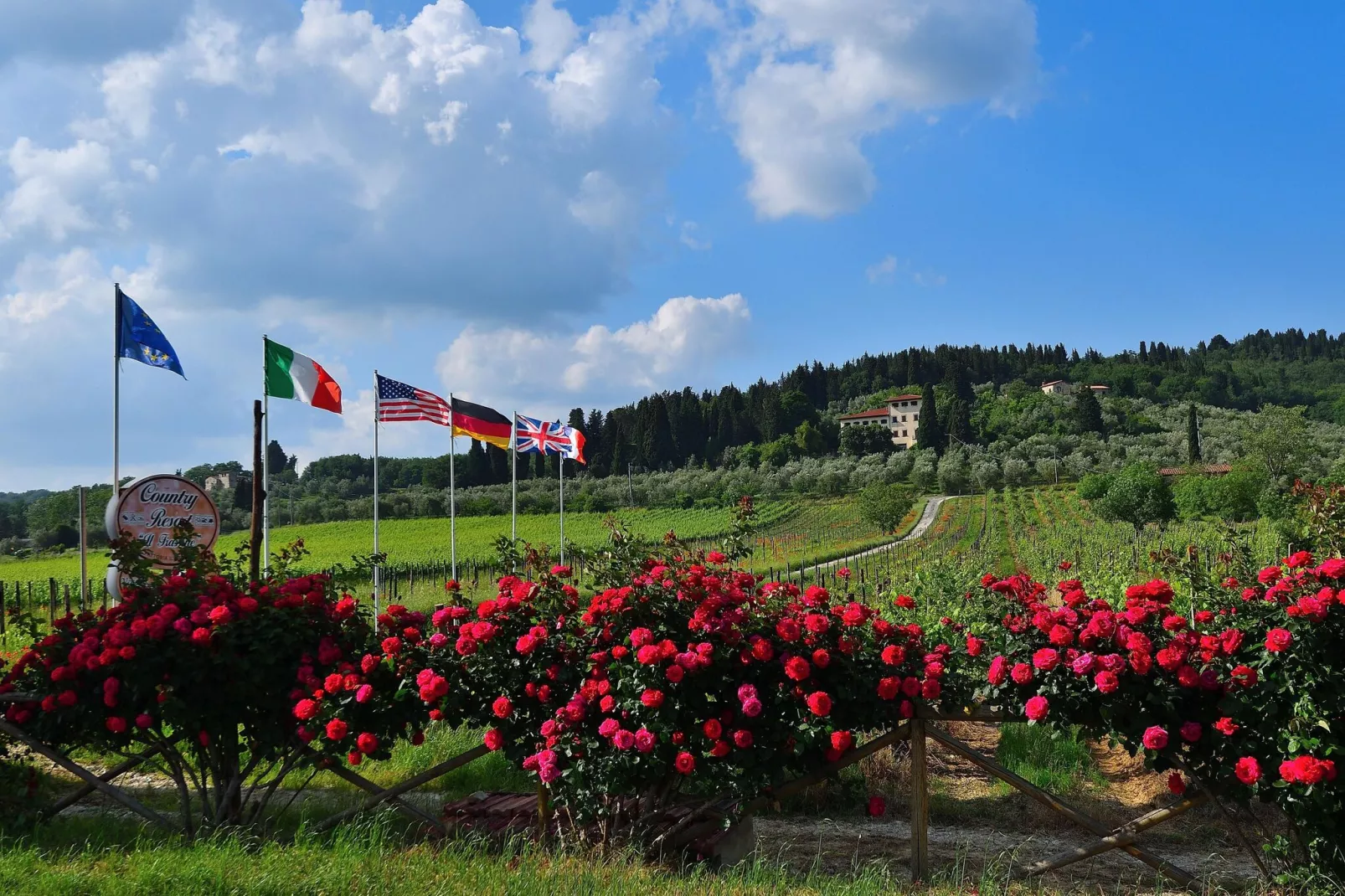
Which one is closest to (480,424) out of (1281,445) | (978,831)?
(978,831)

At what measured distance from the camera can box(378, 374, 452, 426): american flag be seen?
58.3 feet

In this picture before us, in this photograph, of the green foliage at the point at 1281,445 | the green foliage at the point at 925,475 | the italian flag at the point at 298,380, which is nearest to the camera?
the italian flag at the point at 298,380

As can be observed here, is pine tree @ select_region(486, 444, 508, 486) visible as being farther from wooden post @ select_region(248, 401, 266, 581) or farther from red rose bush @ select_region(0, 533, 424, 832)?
red rose bush @ select_region(0, 533, 424, 832)

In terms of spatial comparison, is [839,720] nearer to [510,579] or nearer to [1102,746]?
[510,579]

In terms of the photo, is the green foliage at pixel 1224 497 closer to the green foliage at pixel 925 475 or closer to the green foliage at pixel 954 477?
the green foliage at pixel 954 477

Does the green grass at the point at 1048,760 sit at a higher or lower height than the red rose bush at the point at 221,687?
lower

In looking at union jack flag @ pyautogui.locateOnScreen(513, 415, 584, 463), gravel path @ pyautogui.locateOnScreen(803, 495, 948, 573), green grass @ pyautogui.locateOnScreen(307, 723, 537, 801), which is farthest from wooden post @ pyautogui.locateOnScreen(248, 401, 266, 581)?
gravel path @ pyautogui.locateOnScreen(803, 495, 948, 573)

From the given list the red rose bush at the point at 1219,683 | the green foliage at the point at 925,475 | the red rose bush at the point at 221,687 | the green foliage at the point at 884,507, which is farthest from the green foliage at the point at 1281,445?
the red rose bush at the point at 221,687

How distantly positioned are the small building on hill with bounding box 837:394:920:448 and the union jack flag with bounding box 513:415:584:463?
101 metres

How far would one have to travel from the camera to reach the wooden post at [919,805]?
446 centimetres

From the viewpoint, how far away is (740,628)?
4422 mm

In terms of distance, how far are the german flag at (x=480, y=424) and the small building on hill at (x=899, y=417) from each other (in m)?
104

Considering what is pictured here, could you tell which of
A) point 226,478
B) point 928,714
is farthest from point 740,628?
point 226,478

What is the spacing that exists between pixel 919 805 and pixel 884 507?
4480cm
